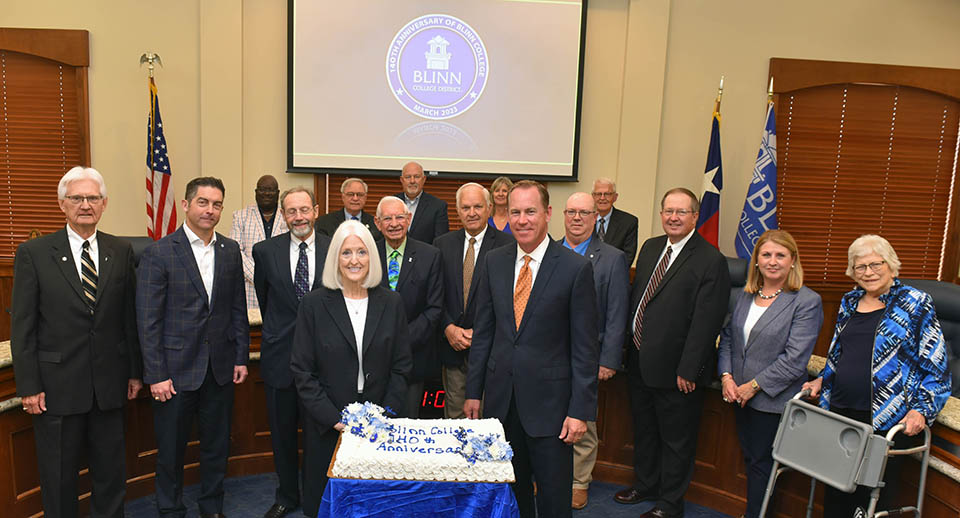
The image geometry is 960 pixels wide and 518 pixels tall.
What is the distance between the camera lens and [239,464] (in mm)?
3766

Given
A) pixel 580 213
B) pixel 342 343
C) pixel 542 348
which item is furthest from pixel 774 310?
pixel 342 343

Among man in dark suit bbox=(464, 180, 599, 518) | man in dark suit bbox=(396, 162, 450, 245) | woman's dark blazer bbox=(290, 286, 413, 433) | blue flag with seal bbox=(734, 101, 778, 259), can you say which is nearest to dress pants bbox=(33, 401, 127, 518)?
woman's dark blazer bbox=(290, 286, 413, 433)

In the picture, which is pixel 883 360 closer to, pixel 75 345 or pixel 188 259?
pixel 188 259

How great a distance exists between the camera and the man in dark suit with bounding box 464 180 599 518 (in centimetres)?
246

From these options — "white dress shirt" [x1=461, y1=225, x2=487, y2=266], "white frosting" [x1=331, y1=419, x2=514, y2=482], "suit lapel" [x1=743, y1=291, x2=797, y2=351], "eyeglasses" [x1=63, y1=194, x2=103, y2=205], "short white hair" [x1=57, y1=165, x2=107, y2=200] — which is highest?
"short white hair" [x1=57, y1=165, x2=107, y2=200]

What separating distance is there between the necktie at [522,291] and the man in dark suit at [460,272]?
32.5 inches

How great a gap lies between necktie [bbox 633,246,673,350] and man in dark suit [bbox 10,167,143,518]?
8.37ft

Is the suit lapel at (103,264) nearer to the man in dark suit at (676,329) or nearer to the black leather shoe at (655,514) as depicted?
the man in dark suit at (676,329)

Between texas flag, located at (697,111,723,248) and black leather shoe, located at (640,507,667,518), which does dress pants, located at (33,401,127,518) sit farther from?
texas flag, located at (697,111,723,248)

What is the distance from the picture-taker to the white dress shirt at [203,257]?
2.91m

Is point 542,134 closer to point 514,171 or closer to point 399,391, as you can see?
point 514,171

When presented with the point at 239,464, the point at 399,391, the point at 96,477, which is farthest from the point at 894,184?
the point at 96,477

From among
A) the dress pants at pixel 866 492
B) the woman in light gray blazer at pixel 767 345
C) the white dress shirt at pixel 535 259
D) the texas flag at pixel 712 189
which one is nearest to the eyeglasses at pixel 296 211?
the white dress shirt at pixel 535 259

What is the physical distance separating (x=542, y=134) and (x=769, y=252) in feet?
10.9
